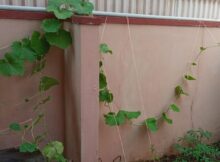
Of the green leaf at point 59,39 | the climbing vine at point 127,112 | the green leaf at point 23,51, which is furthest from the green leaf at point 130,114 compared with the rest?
the green leaf at point 23,51

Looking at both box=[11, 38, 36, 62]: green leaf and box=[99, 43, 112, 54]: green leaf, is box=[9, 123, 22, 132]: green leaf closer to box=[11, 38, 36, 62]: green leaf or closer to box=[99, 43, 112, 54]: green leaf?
box=[11, 38, 36, 62]: green leaf

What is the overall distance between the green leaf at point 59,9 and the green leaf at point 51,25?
0.40 feet

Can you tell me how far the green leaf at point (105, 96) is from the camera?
9.06 ft

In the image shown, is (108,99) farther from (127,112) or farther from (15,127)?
(15,127)

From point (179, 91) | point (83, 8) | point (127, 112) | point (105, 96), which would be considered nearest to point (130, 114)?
point (127, 112)

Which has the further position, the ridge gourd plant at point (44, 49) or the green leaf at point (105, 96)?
the green leaf at point (105, 96)

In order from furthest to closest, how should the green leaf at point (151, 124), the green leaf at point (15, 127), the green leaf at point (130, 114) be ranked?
the green leaf at point (151, 124), the green leaf at point (130, 114), the green leaf at point (15, 127)

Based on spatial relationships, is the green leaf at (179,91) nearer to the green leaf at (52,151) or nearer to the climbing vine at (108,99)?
the climbing vine at (108,99)

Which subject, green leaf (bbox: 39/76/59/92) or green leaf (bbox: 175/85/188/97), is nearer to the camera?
green leaf (bbox: 39/76/59/92)

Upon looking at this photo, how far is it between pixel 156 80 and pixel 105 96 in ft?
2.47

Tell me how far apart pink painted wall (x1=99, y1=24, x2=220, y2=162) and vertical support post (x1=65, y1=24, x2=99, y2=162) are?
0.42m

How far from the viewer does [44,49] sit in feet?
8.18

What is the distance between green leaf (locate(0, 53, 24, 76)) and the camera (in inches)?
90.9

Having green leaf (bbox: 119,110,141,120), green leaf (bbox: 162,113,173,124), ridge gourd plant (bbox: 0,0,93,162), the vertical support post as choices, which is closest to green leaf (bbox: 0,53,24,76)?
ridge gourd plant (bbox: 0,0,93,162)
